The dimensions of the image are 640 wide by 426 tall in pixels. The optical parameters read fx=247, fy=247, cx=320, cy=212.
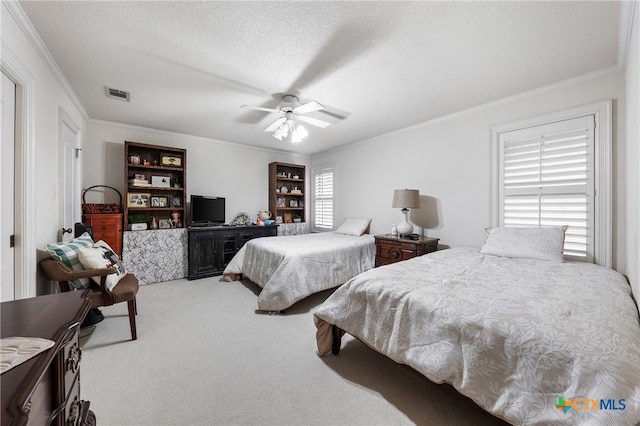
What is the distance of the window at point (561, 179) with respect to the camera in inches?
91.1

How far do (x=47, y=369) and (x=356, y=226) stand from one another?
3.97 m

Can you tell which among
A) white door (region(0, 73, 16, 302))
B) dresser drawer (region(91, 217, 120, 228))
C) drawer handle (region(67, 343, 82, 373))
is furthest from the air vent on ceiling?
drawer handle (region(67, 343, 82, 373))

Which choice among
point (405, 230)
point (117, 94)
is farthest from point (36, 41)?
point (405, 230)

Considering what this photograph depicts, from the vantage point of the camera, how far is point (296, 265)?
2.88 m

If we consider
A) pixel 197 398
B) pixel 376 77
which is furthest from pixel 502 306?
pixel 376 77

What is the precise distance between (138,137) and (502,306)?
5.02 meters

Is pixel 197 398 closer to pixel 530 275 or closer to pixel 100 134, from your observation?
pixel 530 275

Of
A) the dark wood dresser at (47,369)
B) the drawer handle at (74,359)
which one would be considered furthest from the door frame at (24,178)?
the drawer handle at (74,359)

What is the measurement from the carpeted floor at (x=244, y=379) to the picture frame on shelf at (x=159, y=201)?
189cm

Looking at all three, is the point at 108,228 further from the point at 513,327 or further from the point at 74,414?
the point at 513,327

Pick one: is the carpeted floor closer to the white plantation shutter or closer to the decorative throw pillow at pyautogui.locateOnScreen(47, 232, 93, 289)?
the decorative throw pillow at pyautogui.locateOnScreen(47, 232, 93, 289)

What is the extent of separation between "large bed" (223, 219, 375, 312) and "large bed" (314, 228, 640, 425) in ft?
3.02

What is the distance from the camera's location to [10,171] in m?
1.68

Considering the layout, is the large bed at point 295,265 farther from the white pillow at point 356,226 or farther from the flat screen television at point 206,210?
the flat screen television at point 206,210
